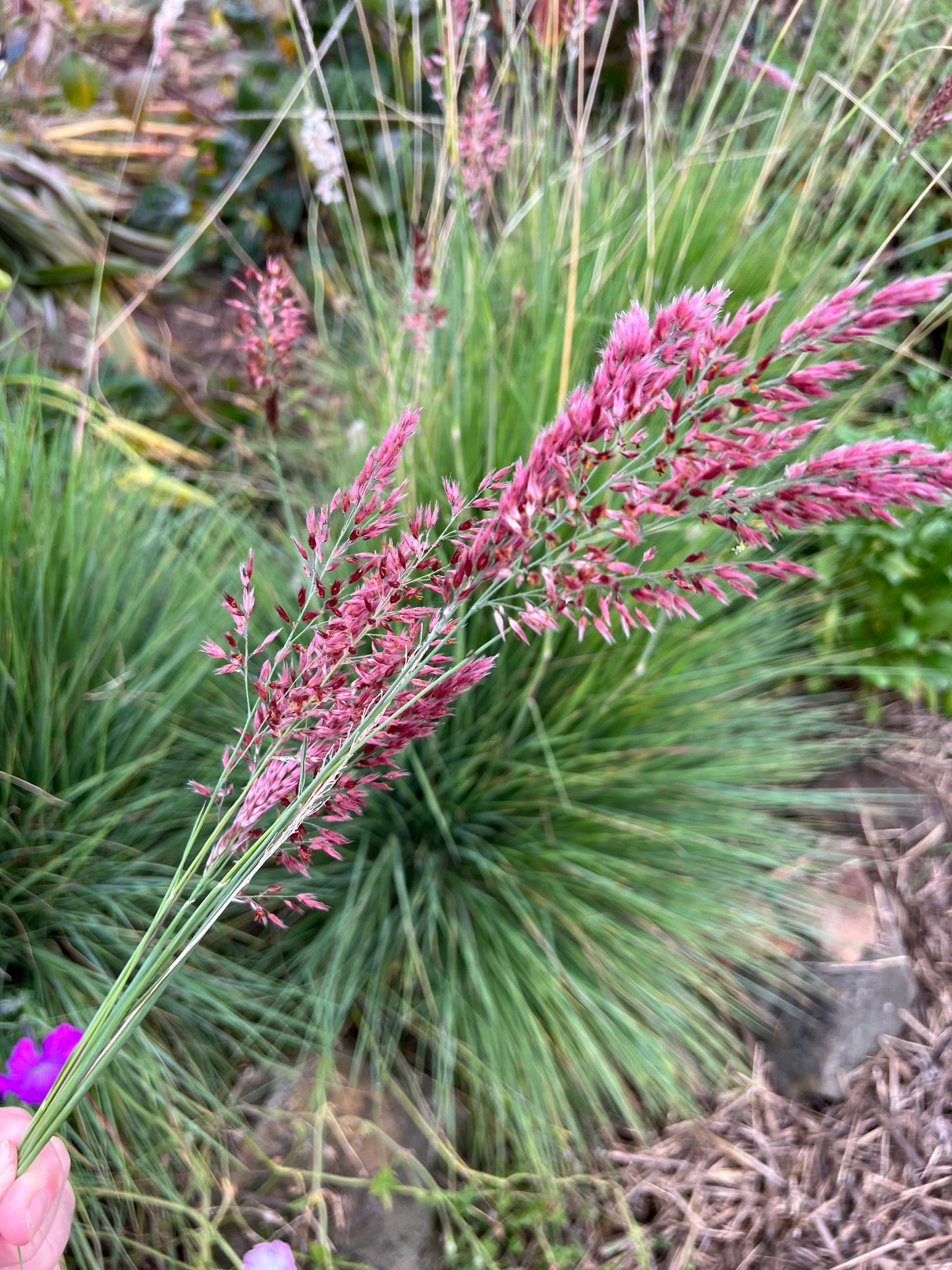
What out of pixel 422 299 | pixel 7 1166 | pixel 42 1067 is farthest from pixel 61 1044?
pixel 422 299

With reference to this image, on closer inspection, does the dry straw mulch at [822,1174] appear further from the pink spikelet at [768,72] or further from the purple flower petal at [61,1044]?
the pink spikelet at [768,72]

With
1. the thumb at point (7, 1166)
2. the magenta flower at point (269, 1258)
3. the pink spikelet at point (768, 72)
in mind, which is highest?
the pink spikelet at point (768, 72)

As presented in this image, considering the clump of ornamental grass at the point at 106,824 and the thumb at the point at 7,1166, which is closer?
the thumb at the point at 7,1166

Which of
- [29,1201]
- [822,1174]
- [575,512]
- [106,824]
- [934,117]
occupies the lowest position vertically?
[822,1174]

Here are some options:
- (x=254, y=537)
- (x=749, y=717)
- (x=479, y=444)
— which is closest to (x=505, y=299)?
(x=479, y=444)

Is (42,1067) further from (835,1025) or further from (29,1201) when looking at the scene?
(835,1025)

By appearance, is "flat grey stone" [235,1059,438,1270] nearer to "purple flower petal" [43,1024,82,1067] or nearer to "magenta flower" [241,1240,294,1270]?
"magenta flower" [241,1240,294,1270]

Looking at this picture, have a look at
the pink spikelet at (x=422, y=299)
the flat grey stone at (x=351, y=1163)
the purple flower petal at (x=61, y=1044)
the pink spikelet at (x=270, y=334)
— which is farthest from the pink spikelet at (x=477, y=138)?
the flat grey stone at (x=351, y=1163)
